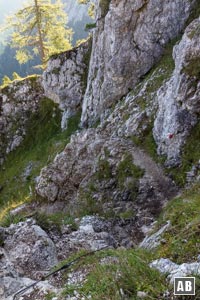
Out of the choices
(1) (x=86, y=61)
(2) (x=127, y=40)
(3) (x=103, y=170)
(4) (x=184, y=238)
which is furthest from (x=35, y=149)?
(4) (x=184, y=238)

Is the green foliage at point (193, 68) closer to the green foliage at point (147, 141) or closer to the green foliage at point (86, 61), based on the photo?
the green foliage at point (147, 141)

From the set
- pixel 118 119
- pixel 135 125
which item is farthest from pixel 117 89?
pixel 135 125

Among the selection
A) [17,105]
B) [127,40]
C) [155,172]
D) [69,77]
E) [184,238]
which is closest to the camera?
[184,238]

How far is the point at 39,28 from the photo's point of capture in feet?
115

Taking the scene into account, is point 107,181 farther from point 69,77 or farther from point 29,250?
point 69,77

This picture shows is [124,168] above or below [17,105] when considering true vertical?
below

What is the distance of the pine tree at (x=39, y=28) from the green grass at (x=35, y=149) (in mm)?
8433

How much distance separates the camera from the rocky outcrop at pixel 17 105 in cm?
3039

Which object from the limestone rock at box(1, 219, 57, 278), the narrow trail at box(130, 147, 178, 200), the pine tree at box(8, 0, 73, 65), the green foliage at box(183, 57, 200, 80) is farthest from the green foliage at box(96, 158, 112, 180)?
the pine tree at box(8, 0, 73, 65)

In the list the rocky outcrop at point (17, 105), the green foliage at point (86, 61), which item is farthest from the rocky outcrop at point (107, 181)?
the rocky outcrop at point (17, 105)

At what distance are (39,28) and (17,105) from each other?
10181mm

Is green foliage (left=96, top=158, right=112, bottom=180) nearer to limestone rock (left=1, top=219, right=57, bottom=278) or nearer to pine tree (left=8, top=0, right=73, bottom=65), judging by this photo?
limestone rock (left=1, top=219, right=57, bottom=278)

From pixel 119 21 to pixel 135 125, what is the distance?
8.87 meters

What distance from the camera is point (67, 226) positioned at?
1176 centimetres
